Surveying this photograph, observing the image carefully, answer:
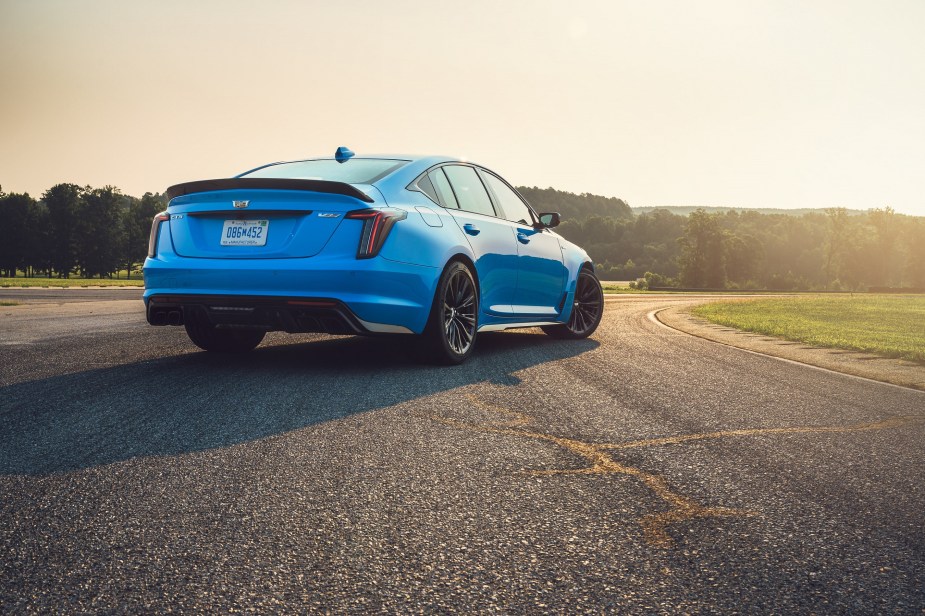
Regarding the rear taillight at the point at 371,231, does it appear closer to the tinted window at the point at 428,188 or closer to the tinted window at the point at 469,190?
the tinted window at the point at 428,188

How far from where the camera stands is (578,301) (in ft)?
30.1

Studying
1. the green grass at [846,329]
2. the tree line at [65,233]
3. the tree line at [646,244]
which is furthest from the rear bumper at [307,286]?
the tree line at [65,233]

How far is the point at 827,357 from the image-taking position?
27.2 feet

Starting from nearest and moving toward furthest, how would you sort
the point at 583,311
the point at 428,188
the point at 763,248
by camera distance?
the point at 428,188, the point at 583,311, the point at 763,248

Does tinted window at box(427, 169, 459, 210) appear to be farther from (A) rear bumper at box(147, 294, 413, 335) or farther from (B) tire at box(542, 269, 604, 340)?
(B) tire at box(542, 269, 604, 340)

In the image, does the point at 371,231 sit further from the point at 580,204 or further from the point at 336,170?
the point at 580,204

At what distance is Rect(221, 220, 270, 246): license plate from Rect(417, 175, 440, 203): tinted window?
1311 mm

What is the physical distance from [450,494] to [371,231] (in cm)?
289

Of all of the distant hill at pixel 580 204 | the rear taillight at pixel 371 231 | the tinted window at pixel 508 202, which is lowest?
the rear taillight at pixel 371 231

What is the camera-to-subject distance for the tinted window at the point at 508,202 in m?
7.62

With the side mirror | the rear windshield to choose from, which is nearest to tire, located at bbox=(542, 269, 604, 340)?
the side mirror

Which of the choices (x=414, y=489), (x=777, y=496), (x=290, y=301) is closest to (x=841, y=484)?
(x=777, y=496)

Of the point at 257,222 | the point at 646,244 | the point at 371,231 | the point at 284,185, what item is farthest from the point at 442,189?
the point at 646,244

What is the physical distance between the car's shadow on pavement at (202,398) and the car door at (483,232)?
59 centimetres
